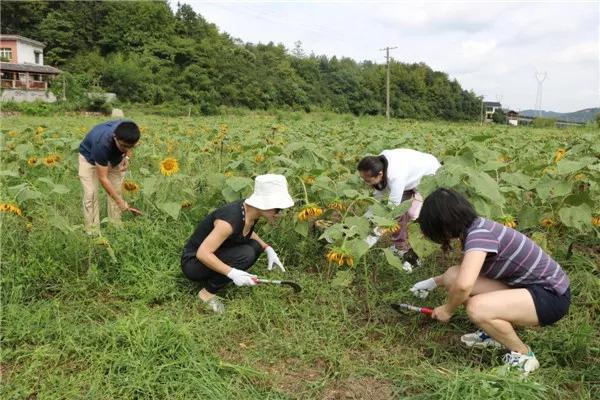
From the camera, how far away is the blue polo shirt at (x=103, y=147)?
361 centimetres

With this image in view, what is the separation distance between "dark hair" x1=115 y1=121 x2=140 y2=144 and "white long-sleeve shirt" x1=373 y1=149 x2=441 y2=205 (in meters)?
1.64

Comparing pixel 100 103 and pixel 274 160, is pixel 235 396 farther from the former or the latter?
pixel 100 103

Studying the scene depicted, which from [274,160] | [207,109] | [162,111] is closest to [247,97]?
[207,109]

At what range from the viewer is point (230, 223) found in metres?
2.78

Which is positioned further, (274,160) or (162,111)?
(162,111)

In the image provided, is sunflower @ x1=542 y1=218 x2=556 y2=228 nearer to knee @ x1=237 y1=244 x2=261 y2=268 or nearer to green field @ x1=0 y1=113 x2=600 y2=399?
green field @ x1=0 y1=113 x2=600 y2=399

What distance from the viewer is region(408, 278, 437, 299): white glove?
2.65 metres

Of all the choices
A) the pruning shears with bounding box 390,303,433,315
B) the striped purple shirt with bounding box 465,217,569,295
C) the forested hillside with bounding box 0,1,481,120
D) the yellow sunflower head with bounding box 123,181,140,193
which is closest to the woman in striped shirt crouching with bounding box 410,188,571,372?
the striped purple shirt with bounding box 465,217,569,295

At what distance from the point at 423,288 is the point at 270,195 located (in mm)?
914

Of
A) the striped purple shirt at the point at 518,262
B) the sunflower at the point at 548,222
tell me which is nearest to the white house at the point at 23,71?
the sunflower at the point at 548,222

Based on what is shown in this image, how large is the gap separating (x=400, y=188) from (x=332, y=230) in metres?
0.85

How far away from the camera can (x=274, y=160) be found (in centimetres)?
362

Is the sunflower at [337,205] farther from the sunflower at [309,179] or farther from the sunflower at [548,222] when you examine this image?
the sunflower at [548,222]

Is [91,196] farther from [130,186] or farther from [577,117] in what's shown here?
[577,117]
